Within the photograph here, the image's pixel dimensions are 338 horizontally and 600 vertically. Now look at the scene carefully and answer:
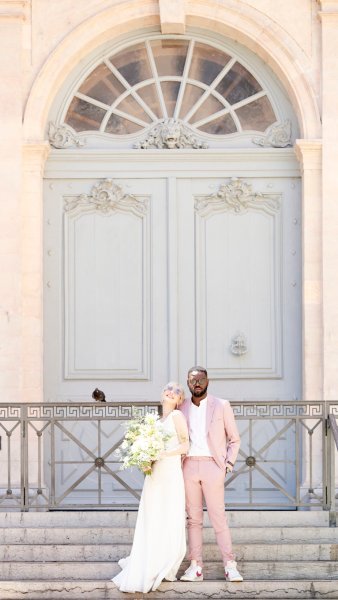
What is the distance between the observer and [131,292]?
1342cm

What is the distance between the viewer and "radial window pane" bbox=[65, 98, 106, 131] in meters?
13.6

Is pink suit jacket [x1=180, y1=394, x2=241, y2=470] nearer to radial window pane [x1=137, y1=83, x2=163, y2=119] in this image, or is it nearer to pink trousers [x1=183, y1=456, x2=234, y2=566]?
pink trousers [x1=183, y1=456, x2=234, y2=566]

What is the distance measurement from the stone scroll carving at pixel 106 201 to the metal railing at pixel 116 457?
1818 mm

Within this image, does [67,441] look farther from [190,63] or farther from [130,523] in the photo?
[190,63]

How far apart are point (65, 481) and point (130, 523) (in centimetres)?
164

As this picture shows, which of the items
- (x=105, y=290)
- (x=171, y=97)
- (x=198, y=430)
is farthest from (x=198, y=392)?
(x=171, y=97)

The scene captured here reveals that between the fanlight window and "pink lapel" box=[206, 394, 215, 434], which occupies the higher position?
the fanlight window

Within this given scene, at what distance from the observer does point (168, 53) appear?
44.8 ft

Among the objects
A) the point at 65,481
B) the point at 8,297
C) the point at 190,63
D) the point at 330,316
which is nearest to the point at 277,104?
the point at 190,63

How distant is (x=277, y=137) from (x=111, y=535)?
4109 millimetres

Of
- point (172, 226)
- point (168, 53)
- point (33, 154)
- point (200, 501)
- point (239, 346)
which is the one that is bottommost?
point (200, 501)

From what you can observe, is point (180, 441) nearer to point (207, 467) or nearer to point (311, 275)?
point (207, 467)

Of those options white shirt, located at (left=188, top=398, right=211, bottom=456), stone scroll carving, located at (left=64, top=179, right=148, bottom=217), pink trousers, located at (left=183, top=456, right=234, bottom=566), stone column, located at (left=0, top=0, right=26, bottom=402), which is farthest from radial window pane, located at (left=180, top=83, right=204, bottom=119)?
pink trousers, located at (left=183, top=456, right=234, bottom=566)

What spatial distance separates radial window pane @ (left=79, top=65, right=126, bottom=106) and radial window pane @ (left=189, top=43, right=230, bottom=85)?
68cm
